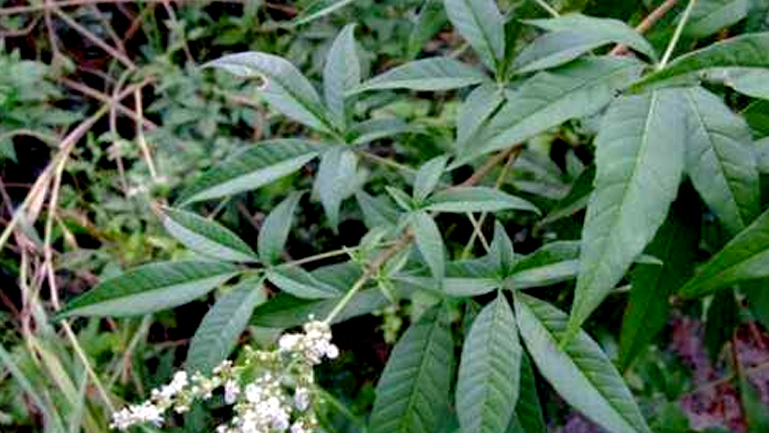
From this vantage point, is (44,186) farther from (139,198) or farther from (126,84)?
(126,84)

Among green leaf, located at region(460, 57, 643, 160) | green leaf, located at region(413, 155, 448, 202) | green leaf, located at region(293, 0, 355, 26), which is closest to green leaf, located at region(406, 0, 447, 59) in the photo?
green leaf, located at region(293, 0, 355, 26)

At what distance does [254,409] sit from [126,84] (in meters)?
1.39

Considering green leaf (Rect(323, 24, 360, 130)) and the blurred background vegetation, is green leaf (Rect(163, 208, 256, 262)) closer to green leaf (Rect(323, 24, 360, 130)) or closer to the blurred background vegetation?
green leaf (Rect(323, 24, 360, 130))

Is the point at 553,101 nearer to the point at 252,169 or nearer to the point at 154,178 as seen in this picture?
the point at 252,169

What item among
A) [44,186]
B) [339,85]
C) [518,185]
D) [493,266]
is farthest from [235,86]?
[493,266]

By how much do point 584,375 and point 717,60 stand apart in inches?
10.0

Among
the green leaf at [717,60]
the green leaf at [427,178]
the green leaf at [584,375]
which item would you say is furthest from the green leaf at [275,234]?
the green leaf at [717,60]

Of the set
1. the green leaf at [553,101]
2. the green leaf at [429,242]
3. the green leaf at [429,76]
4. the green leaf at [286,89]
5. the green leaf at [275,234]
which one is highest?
the green leaf at [553,101]

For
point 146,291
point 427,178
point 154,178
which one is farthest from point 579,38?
point 154,178

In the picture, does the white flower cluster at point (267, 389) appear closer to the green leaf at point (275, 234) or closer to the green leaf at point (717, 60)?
the green leaf at point (275, 234)

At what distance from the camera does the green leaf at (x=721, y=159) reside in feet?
2.47

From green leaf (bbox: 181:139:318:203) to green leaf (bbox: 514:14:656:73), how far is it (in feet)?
0.78

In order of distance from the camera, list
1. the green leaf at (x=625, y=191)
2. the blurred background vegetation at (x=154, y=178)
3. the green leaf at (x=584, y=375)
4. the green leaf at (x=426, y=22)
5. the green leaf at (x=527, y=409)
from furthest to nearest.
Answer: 1. the blurred background vegetation at (x=154, y=178)
2. the green leaf at (x=426, y=22)
3. the green leaf at (x=527, y=409)
4. the green leaf at (x=584, y=375)
5. the green leaf at (x=625, y=191)

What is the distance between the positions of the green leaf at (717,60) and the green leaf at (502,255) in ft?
0.64
